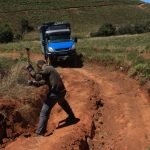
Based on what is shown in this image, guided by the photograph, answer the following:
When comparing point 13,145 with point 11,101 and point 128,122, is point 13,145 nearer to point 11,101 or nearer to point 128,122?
point 11,101

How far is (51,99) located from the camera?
36.8ft

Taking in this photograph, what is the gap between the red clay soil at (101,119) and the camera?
10.5 metres

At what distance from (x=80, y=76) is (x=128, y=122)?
784 centimetres

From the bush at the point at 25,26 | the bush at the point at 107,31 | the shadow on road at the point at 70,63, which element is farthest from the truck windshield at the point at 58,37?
the bush at the point at 25,26

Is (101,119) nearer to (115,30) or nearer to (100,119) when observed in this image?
(100,119)

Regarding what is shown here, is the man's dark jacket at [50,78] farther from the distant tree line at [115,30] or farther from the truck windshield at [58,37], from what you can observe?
the distant tree line at [115,30]

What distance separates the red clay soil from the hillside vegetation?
55.8 meters

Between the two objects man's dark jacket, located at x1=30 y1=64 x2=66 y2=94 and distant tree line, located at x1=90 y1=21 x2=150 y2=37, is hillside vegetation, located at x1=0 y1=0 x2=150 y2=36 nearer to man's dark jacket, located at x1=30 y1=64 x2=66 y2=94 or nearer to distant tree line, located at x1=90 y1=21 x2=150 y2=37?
distant tree line, located at x1=90 y1=21 x2=150 y2=37

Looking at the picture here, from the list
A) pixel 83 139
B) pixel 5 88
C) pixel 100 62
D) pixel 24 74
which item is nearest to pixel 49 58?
pixel 100 62

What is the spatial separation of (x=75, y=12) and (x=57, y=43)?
60.7m

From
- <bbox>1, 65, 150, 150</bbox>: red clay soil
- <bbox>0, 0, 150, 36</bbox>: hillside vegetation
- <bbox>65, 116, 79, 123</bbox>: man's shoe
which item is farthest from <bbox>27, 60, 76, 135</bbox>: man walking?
<bbox>0, 0, 150, 36</bbox>: hillside vegetation

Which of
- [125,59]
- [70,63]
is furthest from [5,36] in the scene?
[125,59]

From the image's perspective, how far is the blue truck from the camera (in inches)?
960

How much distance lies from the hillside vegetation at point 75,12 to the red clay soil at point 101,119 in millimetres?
55781
